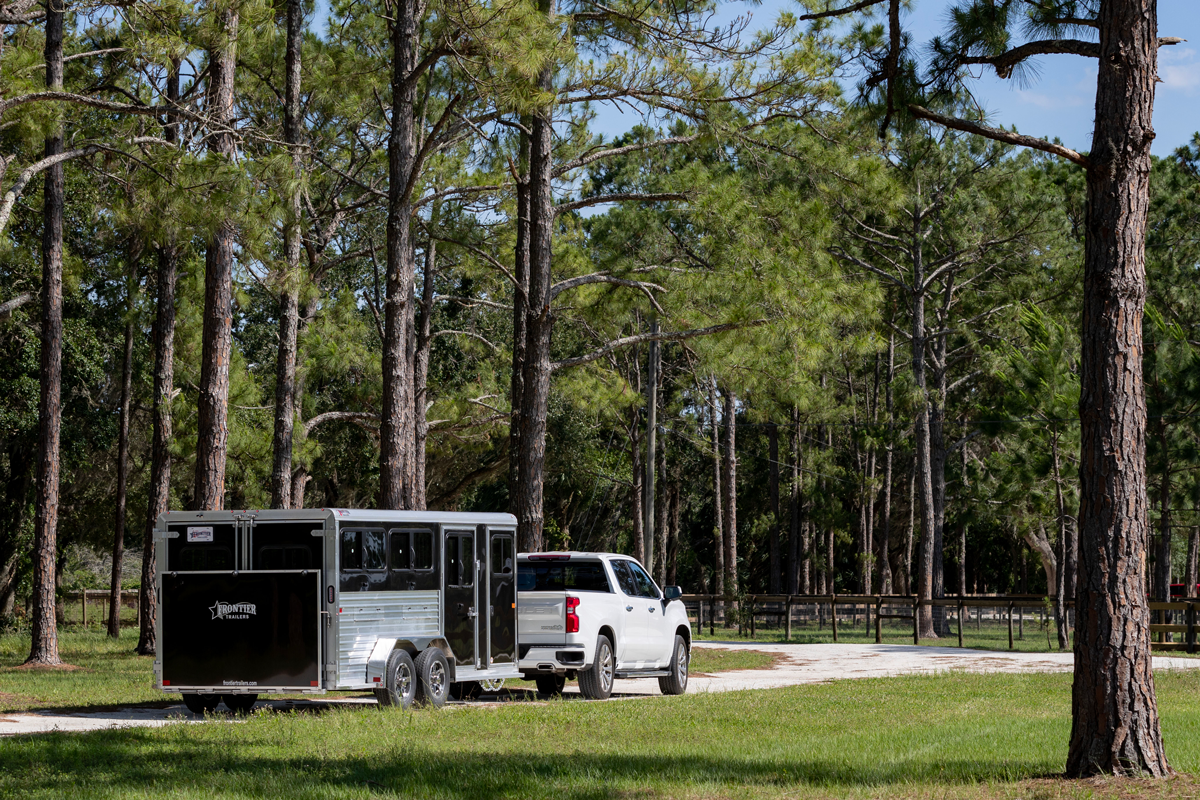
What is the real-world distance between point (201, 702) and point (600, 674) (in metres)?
4.65

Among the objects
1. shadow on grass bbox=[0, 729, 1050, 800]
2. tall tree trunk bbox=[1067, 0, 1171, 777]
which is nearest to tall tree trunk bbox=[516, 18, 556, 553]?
shadow on grass bbox=[0, 729, 1050, 800]

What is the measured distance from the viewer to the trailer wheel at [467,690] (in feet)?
50.7

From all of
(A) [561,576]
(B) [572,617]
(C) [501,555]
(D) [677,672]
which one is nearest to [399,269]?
(C) [501,555]

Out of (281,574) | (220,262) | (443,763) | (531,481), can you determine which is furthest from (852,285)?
(443,763)

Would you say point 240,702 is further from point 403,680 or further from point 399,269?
point 399,269

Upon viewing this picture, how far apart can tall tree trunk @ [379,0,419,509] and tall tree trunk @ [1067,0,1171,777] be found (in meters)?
10.3

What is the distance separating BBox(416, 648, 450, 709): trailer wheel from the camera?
44.4 ft

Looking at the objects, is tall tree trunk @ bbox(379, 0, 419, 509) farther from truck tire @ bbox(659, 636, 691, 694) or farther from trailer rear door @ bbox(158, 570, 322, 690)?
trailer rear door @ bbox(158, 570, 322, 690)

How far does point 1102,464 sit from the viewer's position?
8.58 m

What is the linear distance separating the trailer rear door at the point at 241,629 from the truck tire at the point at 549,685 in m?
4.26

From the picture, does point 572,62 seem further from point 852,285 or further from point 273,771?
point 273,771

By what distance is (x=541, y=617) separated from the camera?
15.4 m

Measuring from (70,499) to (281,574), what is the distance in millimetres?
27178

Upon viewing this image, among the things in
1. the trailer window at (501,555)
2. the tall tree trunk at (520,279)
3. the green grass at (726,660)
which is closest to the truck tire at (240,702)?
the trailer window at (501,555)
